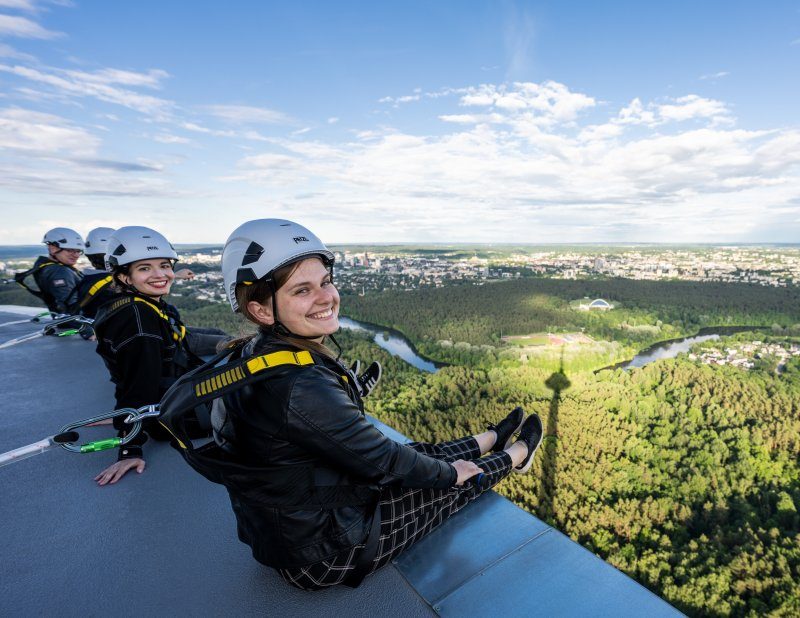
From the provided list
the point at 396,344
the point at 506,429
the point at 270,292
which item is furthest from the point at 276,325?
the point at 396,344

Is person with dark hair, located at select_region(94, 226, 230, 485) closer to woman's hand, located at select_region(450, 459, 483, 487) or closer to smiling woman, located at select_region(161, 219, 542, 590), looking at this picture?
smiling woman, located at select_region(161, 219, 542, 590)

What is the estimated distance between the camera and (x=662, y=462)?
2656cm

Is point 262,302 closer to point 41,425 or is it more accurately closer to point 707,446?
point 41,425

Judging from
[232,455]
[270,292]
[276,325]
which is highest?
[270,292]

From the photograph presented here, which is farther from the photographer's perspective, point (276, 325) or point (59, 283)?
point (59, 283)

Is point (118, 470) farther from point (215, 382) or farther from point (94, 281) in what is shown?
point (94, 281)

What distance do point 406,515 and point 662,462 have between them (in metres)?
31.0

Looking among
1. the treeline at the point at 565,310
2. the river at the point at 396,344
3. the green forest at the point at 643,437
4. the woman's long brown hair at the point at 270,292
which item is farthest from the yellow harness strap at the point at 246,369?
the treeline at the point at 565,310

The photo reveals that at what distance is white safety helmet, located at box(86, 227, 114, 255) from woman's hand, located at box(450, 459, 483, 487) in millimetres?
3855

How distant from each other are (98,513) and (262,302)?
1206mm

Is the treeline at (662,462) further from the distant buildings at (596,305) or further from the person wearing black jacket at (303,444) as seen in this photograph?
the distant buildings at (596,305)

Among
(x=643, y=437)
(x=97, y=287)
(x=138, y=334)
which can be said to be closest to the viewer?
(x=138, y=334)

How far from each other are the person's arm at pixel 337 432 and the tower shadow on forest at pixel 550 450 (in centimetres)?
2081

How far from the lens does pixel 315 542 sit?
1277 millimetres
